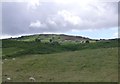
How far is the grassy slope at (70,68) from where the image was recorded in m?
44.0

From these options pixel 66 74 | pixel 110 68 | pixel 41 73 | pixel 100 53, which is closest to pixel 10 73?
pixel 41 73

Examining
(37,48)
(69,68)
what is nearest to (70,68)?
(69,68)

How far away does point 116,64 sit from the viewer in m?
50.9

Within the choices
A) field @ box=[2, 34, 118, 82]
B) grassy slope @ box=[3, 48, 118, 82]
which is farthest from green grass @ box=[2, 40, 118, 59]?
grassy slope @ box=[3, 48, 118, 82]

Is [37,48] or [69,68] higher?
[37,48]

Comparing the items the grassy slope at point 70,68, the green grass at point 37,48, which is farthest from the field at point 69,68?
the green grass at point 37,48

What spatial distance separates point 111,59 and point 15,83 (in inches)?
802

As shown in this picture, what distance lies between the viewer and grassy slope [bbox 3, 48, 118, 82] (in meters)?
44.0

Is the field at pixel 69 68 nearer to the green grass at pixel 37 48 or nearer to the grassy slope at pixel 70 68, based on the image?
the grassy slope at pixel 70 68

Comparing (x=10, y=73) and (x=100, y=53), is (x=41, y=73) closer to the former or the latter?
(x=10, y=73)

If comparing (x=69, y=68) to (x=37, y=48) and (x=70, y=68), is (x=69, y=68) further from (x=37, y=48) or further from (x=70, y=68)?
(x=37, y=48)

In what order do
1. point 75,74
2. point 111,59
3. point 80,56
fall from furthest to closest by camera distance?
point 80,56 → point 111,59 → point 75,74

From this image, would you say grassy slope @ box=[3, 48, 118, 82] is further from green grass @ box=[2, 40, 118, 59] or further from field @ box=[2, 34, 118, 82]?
green grass @ box=[2, 40, 118, 59]

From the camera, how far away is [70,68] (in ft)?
168
